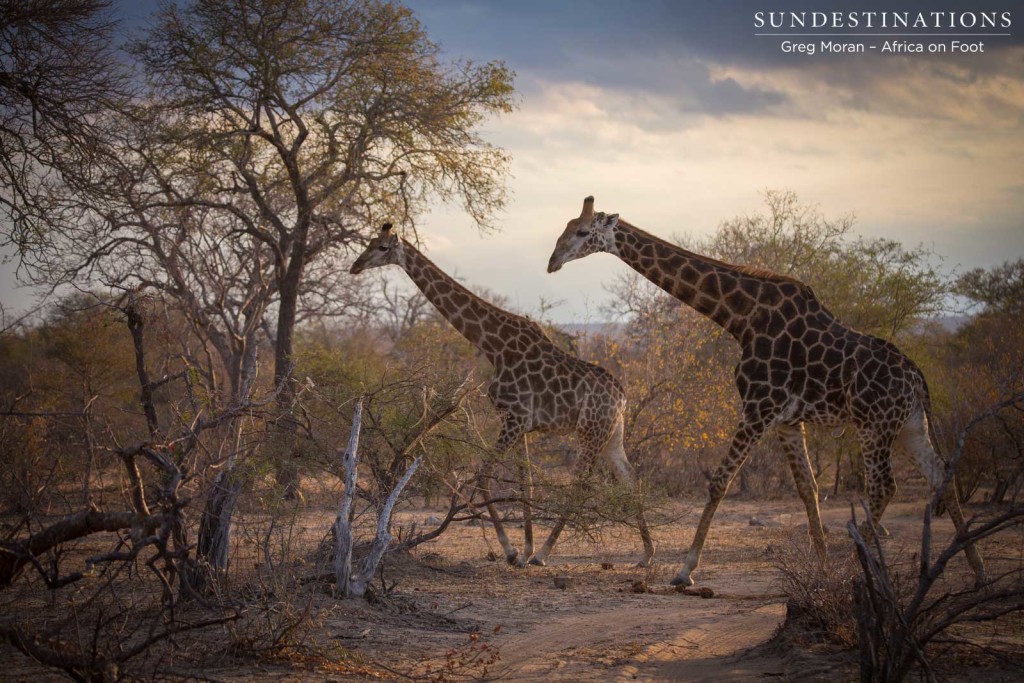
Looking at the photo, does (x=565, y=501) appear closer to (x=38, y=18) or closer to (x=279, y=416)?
(x=279, y=416)

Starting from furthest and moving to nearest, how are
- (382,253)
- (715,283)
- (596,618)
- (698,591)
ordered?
(382,253)
(715,283)
(698,591)
(596,618)

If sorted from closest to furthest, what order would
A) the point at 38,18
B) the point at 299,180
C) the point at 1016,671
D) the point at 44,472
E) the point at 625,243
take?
the point at 1016,671 < the point at 38,18 < the point at 44,472 < the point at 625,243 < the point at 299,180

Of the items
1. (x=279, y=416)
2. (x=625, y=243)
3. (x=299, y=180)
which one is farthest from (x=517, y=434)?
(x=299, y=180)

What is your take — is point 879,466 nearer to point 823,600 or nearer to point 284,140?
point 823,600

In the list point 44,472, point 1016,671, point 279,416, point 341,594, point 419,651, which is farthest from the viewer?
point 44,472

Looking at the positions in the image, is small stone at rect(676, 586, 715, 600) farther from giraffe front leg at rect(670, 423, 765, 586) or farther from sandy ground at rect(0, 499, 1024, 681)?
giraffe front leg at rect(670, 423, 765, 586)

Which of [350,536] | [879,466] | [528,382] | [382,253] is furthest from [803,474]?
[382,253]

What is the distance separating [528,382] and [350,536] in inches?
157

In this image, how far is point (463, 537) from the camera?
1180 cm

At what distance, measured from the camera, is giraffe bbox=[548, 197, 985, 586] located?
878 centimetres

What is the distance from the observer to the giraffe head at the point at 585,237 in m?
9.55

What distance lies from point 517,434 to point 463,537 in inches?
99.1

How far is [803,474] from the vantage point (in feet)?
29.9

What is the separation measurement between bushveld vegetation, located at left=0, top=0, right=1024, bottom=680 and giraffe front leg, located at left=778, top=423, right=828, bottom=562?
1501 mm
